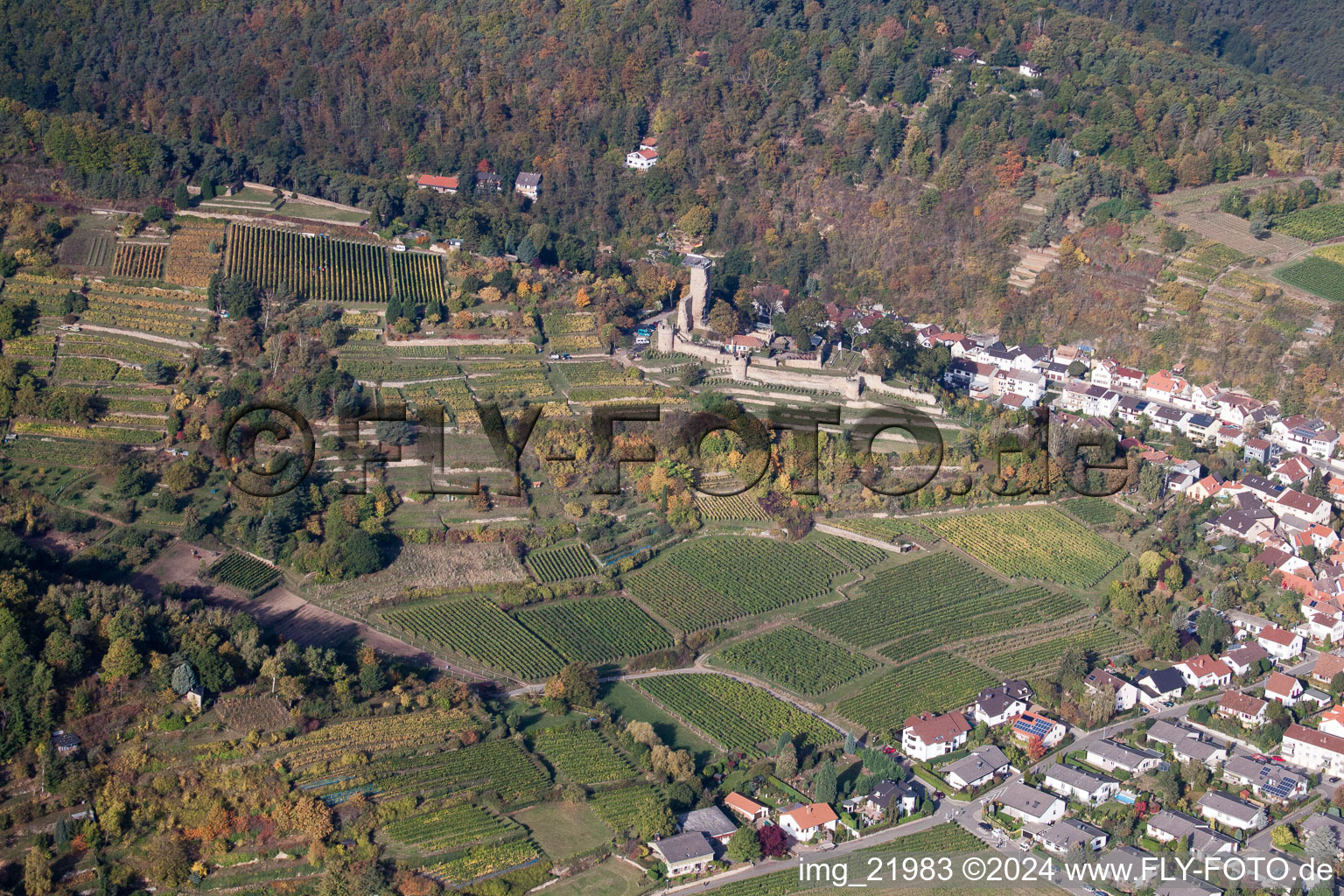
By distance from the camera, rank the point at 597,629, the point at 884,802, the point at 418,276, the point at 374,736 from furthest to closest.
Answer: the point at 418,276
the point at 597,629
the point at 374,736
the point at 884,802

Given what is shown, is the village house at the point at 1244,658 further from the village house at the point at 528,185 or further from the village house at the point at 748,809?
the village house at the point at 528,185

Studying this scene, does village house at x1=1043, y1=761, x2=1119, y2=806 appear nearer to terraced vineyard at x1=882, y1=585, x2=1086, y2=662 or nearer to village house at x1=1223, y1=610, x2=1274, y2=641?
terraced vineyard at x1=882, y1=585, x2=1086, y2=662

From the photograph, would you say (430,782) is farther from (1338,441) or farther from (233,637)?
(1338,441)

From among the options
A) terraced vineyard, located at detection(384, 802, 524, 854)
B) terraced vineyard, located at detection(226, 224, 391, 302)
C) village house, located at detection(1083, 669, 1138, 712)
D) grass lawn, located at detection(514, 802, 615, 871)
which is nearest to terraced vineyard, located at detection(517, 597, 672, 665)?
grass lawn, located at detection(514, 802, 615, 871)

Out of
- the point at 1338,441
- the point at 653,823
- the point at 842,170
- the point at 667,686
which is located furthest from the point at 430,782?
the point at 842,170

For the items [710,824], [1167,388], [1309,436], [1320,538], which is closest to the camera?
[710,824]

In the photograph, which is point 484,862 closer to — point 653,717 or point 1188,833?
point 653,717

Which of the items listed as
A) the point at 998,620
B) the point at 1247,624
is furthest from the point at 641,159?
the point at 1247,624
